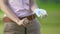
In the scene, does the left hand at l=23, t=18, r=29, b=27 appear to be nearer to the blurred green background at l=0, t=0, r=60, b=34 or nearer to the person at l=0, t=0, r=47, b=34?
the person at l=0, t=0, r=47, b=34

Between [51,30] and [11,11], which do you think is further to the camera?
[51,30]

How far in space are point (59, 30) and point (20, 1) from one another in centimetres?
177

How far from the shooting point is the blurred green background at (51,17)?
9.02 feet

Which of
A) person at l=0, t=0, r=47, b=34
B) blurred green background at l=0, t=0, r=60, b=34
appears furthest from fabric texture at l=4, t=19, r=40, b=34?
blurred green background at l=0, t=0, r=60, b=34

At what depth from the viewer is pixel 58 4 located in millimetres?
3350

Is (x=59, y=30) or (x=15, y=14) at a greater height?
(x=15, y=14)

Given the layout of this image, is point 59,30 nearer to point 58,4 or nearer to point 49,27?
point 49,27

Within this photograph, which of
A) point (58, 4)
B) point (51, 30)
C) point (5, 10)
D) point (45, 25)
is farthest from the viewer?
point (58, 4)

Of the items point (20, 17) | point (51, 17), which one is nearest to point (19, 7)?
point (20, 17)

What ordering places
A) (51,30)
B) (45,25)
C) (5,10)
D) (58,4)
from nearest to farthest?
1. (5,10)
2. (51,30)
3. (45,25)
4. (58,4)

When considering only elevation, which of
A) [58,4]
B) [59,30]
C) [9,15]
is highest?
[58,4]

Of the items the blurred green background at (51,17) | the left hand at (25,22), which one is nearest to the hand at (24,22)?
the left hand at (25,22)

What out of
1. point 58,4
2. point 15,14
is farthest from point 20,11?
point 58,4

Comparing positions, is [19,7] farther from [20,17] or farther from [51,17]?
[51,17]
